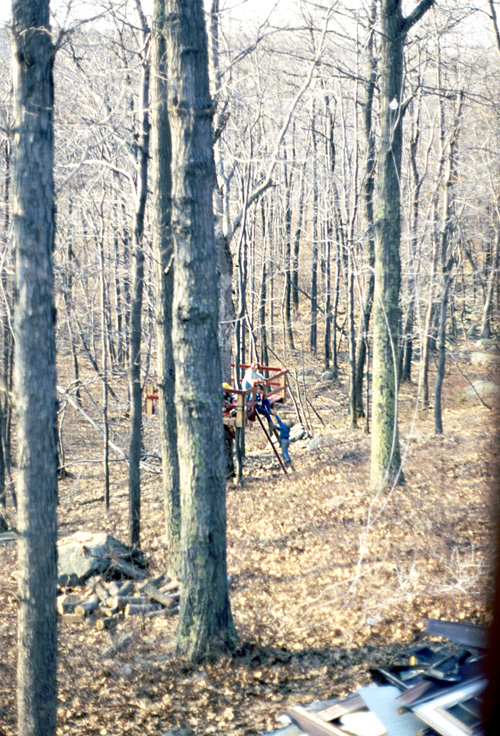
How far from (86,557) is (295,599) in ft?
9.68

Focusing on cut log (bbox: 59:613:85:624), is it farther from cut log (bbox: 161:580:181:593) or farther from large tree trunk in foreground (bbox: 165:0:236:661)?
large tree trunk in foreground (bbox: 165:0:236:661)

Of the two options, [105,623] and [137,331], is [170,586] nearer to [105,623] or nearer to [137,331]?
[105,623]

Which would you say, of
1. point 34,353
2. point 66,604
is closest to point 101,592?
point 66,604

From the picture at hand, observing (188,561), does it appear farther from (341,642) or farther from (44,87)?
(44,87)

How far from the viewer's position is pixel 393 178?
9.97 metres

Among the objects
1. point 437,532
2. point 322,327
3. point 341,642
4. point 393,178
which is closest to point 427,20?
point 393,178

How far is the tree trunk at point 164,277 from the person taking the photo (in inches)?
317

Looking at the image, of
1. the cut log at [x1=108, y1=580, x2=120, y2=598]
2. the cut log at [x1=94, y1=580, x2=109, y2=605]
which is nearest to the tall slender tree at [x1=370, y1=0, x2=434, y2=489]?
the cut log at [x1=108, y1=580, x2=120, y2=598]

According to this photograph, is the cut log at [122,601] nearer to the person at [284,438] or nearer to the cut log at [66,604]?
the cut log at [66,604]

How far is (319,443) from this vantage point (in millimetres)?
15609

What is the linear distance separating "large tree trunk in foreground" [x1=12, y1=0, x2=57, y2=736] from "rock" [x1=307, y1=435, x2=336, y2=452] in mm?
11025

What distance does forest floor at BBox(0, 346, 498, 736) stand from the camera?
546 cm

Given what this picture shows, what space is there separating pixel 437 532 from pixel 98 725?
17.0 ft

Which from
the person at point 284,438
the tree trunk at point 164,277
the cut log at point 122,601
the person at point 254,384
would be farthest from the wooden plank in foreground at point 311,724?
the person at point 284,438
